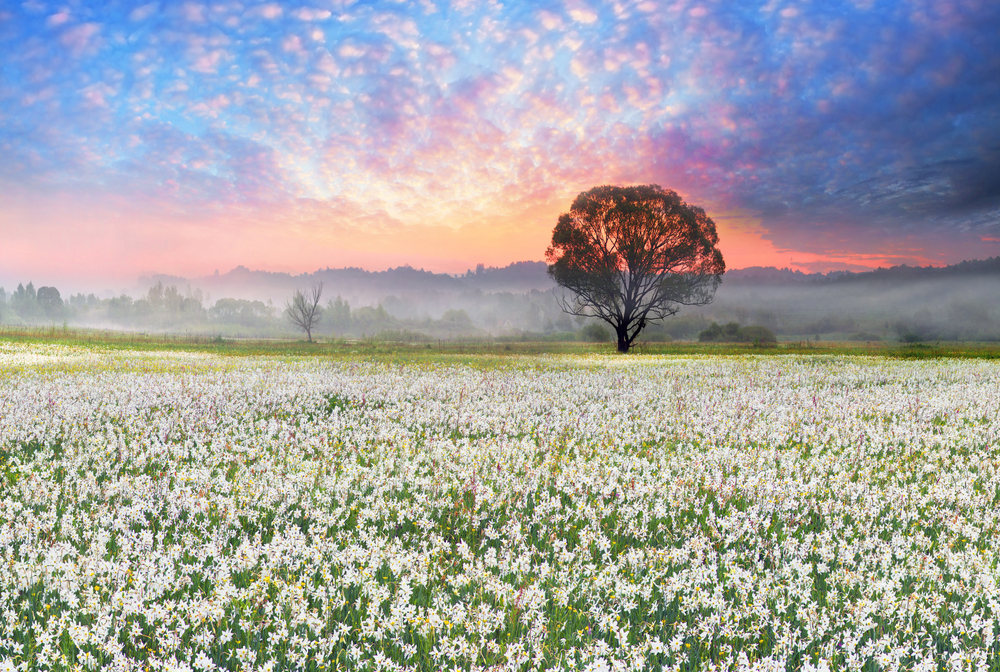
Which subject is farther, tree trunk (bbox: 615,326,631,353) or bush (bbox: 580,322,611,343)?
bush (bbox: 580,322,611,343)

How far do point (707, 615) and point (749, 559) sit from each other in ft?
3.57

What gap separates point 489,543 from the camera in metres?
4.75

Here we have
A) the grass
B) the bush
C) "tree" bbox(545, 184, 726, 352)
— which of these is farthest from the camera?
the bush

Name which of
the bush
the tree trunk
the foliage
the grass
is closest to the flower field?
the grass

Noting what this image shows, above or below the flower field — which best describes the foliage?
above

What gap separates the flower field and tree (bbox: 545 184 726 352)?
4192 cm

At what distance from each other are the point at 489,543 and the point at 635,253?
48850mm

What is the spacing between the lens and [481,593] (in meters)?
3.60

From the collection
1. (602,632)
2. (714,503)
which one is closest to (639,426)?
(714,503)

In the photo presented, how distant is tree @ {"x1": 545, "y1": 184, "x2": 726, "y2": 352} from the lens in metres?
49.3

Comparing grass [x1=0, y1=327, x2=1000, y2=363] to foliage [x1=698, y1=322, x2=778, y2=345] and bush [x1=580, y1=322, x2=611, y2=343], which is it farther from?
foliage [x1=698, y1=322, x2=778, y2=345]

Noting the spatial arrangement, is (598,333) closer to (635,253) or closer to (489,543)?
(635,253)

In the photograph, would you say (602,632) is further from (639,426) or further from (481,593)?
(639,426)

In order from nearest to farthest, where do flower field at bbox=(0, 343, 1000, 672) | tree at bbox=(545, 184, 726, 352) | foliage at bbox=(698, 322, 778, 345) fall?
1. flower field at bbox=(0, 343, 1000, 672)
2. tree at bbox=(545, 184, 726, 352)
3. foliage at bbox=(698, 322, 778, 345)
